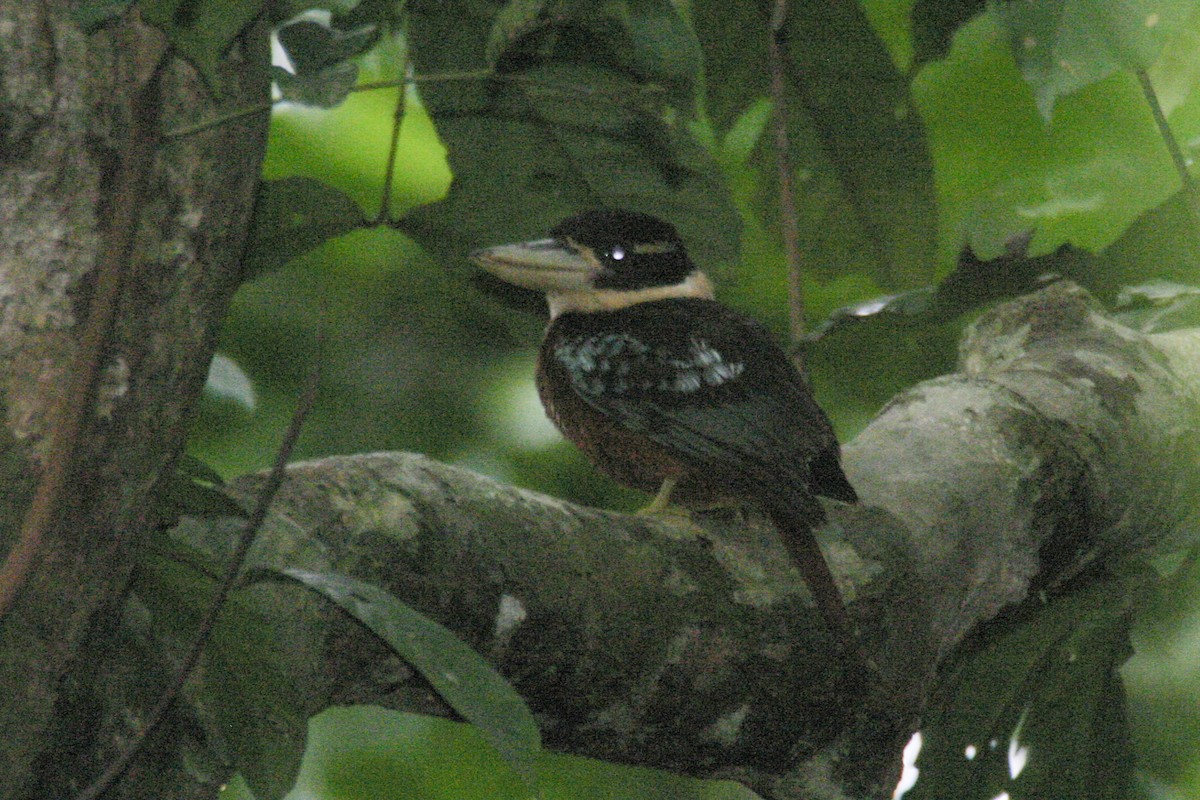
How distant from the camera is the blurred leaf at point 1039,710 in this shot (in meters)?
2.32

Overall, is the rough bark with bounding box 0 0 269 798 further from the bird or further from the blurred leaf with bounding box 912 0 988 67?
the blurred leaf with bounding box 912 0 988 67

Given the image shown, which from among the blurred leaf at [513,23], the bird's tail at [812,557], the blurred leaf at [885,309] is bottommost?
the bird's tail at [812,557]

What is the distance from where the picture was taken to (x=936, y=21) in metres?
2.69

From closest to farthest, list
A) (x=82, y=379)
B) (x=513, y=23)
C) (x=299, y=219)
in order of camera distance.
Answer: (x=82, y=379), (x=513, y=23), (x=299, y=219)

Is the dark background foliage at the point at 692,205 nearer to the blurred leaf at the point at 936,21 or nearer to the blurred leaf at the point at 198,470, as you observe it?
the blurred leaf at the point at 936,21

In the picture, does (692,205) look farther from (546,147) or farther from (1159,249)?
(1159,249)

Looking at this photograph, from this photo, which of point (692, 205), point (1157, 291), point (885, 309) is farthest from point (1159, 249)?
point (692, 205)

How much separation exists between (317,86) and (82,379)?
53 cm

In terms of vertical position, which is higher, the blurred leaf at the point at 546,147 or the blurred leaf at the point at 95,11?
the blurred leaf at the point at 95,11

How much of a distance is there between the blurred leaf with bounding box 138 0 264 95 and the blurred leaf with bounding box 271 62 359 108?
22cm

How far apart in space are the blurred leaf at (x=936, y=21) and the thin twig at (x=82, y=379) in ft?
6.05

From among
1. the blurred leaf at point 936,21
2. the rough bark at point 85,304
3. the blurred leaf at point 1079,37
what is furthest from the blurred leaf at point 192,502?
the blurred leaf at point 936,21

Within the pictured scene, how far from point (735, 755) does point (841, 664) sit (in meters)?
0.19

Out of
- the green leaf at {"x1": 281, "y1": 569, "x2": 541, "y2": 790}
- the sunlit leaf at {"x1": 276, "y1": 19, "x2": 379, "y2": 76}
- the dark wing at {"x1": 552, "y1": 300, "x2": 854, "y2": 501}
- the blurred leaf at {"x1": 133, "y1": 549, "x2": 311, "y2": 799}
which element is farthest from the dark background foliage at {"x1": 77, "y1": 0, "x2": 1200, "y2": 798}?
the blurred leaf at {"x1": 133, "y1": 549, "x2": 311, "y2": 799}
